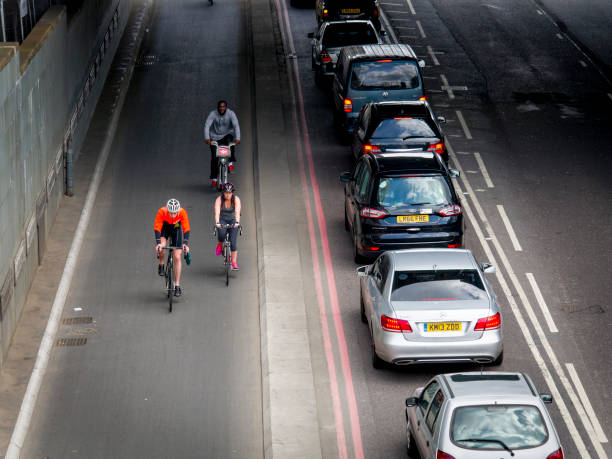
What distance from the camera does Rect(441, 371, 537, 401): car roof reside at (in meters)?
12.3

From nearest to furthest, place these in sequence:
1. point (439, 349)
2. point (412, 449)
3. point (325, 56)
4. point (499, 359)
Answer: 1. point (412, 449)
2. point (439, 349)
3. point (499, 359)
4. point (325, 56)

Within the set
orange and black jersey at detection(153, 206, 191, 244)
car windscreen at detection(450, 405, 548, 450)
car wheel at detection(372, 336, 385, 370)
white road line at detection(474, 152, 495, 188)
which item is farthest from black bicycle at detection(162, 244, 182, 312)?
white road line at detection(474, 152, 495, 188)

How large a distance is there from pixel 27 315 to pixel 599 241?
33.2 ft

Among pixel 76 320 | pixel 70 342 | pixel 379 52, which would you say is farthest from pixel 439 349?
pixel 379 52

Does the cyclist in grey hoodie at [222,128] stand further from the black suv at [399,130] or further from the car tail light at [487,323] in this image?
the car tail light at [487,323]

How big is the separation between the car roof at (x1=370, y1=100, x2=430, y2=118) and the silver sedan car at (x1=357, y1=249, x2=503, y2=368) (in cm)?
832

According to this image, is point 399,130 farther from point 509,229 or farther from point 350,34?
point 350,34

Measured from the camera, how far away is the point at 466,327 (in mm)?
15789

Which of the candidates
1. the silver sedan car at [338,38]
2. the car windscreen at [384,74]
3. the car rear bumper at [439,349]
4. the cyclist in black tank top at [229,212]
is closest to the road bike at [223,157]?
the cyclist in black tank top at [229,212]

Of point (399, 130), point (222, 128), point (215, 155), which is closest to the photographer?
point (399, 130)

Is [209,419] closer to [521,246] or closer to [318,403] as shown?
[318,403]

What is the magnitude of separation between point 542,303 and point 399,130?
651 cm

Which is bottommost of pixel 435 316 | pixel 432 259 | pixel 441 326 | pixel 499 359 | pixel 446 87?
pixel 446 87

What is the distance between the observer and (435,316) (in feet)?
51.6
